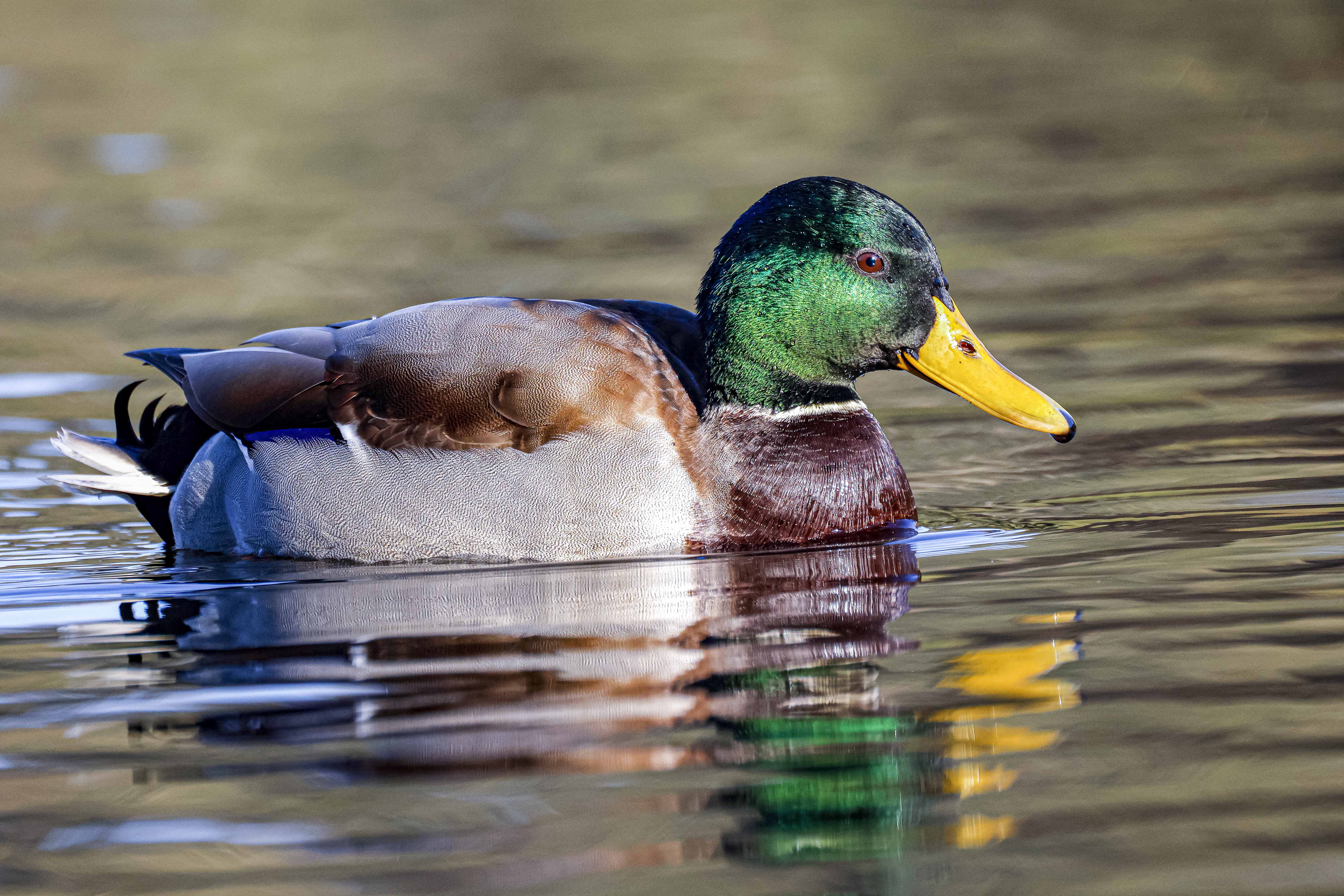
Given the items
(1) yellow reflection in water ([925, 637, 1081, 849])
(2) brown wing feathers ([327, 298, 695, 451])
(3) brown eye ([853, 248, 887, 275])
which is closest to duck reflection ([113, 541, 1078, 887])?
(1) yellow reflection in water ([925, 637, 1081, 849])

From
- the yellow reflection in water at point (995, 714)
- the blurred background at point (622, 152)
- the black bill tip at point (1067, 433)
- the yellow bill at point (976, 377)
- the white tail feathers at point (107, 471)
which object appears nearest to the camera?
the yellow reflection in water at point (995, 714)

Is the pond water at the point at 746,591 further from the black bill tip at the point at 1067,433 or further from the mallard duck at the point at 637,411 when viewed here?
the black bill tip at the point at 1067,433

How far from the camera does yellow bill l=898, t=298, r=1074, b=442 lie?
6.05 m

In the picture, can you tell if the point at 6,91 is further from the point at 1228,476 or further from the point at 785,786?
the point at 785,786

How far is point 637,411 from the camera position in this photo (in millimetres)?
6039

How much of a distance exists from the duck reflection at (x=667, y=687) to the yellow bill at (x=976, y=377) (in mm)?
606

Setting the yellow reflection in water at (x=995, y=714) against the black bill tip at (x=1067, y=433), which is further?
the black bill tip at (x=1067, y=433)

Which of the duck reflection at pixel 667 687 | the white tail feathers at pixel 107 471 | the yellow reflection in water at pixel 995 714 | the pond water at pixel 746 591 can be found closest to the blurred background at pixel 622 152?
the pond water at pixel 746 591

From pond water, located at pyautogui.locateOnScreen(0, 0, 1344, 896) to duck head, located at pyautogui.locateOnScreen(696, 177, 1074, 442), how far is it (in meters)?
0.61

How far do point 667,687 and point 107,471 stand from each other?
3.51 metres

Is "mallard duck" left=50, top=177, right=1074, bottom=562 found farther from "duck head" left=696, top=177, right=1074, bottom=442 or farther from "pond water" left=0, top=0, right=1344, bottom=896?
"pond water" left=0, top=0, right=1344, bottom=896

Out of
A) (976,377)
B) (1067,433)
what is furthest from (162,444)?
(1067,433)

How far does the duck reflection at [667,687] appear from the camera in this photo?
3.65m

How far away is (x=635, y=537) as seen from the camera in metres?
5.98
